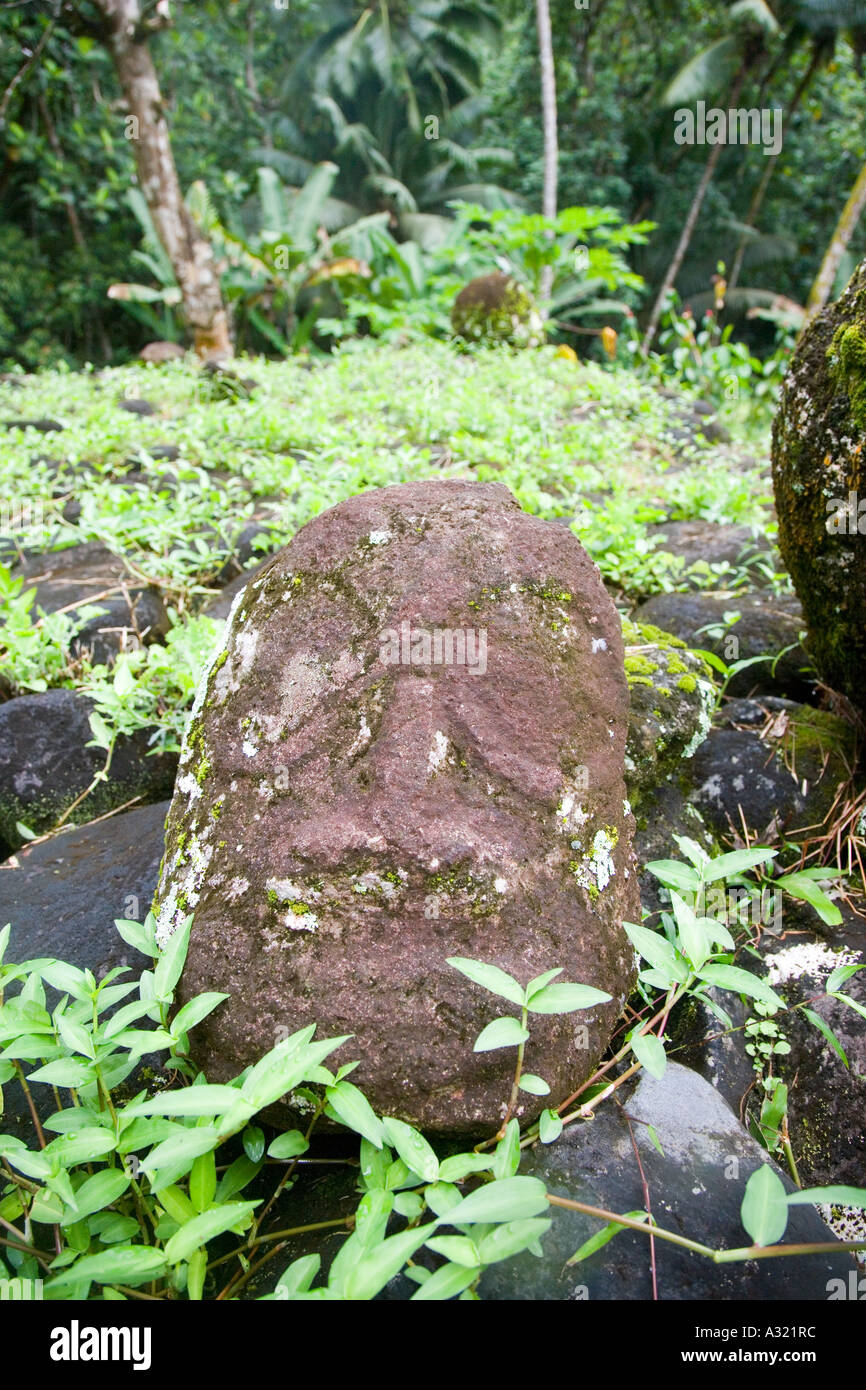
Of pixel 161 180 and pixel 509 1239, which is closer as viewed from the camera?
pixel 509 1239

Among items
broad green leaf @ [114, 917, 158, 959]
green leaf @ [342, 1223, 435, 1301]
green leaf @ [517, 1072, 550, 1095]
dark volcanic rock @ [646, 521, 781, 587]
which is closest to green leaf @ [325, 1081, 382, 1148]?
green leaf @ [342, 1223, 435, 1301]

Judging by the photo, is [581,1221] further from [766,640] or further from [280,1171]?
[766,640]

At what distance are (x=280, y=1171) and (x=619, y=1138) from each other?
612mm

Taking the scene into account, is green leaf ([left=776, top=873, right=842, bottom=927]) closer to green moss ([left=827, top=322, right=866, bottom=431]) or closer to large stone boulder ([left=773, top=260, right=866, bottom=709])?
large stone boulder ([left=773, top=260, right=866, bottom=709])

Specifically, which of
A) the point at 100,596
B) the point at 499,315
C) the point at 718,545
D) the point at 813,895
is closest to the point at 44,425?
the point at 100,596

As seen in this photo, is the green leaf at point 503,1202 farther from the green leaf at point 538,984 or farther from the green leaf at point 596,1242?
the green leaf at point 538,984

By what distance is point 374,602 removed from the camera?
187cm

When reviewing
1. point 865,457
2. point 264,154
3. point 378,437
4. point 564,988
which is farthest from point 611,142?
point 564,988

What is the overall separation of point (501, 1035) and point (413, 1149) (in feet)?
0.70

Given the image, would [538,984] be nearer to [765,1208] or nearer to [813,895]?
[765,1208]

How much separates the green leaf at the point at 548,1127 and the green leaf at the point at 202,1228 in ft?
1.54

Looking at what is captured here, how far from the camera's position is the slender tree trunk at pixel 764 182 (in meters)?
15.7

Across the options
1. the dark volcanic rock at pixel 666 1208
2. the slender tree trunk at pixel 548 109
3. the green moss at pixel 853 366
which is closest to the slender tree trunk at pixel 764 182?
Result: the slender tree trunk at pixel 548 109

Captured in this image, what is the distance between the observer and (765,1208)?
121 cm
